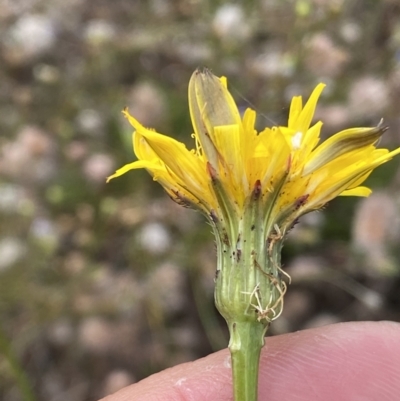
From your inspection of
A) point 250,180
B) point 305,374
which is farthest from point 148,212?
point 250,180

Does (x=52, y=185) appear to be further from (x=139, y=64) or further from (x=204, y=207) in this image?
(x=204, y=207)

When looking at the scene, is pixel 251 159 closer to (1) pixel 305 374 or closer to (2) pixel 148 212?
(1) pixel 305 374

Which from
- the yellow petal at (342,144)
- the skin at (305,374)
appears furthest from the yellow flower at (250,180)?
the skin at (305,374)

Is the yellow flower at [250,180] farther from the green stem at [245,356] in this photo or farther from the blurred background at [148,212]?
the blurred background at [148,212]

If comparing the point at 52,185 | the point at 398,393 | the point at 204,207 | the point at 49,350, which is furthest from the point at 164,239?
the point at 204,207

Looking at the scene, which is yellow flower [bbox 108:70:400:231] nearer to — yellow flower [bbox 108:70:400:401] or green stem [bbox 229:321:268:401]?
yellow flower [bbox 108:70:400:401]

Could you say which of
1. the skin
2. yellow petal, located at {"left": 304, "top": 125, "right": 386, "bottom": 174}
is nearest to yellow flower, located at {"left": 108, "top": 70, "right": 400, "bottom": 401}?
yellow petal, located at {"left": 304, "top": 125, "right": 386, "bottom": 174}

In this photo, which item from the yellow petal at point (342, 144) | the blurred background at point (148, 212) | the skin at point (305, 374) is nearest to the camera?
the yellow petal at point (342, 144)
